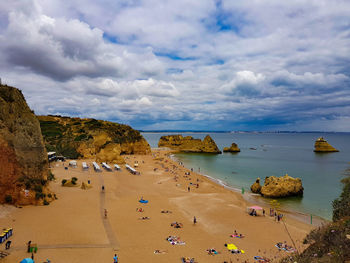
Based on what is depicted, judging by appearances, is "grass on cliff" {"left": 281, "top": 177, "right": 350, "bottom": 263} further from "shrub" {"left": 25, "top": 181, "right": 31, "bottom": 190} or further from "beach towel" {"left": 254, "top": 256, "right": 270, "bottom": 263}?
"shrub" {"left": 25, "top": 181, "right": 31, "bottom": 190}

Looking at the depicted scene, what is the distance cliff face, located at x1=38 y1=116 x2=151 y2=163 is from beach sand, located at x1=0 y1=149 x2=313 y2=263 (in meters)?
21.5

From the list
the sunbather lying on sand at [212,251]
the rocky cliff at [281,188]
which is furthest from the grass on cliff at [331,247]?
the rocky cliff at [281,188]

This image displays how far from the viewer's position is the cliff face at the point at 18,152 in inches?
765

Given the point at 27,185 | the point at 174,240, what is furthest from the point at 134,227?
the point at 27,185

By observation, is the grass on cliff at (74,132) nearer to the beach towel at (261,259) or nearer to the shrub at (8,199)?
the shrub at (8,199)

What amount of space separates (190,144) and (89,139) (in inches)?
2180

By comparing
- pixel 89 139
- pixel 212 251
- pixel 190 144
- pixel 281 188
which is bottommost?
pixel 212 251

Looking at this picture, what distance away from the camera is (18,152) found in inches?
A: 801

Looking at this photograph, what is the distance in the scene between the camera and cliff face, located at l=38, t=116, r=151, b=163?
169ft

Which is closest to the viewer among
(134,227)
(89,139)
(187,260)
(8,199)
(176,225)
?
(187,260)

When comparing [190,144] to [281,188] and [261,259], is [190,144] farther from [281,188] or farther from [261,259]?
[261,259]

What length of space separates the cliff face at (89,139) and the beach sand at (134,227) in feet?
70.5

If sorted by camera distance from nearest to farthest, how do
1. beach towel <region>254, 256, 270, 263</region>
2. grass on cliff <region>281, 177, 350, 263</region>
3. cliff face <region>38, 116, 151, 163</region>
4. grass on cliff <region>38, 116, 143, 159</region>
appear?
grass on cliff <region>281, 177, 350, 263</region>, beach towel <region>254, 256, 270, 263</region>, cliff face <region>38, 116, 151, 163</region>, grass on cliff <region>38, 116, 143, 159</region>

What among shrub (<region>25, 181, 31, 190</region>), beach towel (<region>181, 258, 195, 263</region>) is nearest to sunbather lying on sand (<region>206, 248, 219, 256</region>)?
beach towel (<region>181, 258, 195, 263</region>)
